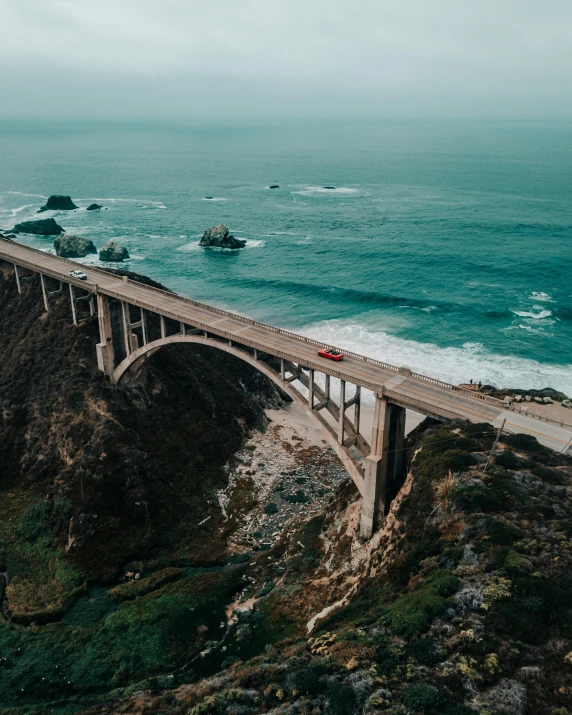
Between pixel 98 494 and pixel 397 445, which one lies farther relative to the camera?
pixel 98 494

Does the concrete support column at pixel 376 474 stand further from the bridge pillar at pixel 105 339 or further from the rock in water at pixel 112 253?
the rock in water at pixel 112 253

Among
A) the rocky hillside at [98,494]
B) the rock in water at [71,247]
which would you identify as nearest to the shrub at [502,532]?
the rocky hillside at [98,494]

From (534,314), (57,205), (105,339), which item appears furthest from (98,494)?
(57,205)

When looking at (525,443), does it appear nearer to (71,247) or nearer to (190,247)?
(71,247)

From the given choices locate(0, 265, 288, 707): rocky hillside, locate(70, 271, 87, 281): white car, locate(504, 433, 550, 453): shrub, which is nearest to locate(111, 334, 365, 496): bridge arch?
locate(0, 265, 288, 707): rocky hillside

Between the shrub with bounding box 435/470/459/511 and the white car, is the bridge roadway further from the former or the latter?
the shrub with bounding box 435/470/459/511

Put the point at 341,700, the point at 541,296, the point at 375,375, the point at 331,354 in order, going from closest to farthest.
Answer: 1. the point at 341,700
2. the point at 375,375
3. the point at 331,354
4. the point at 541,296
